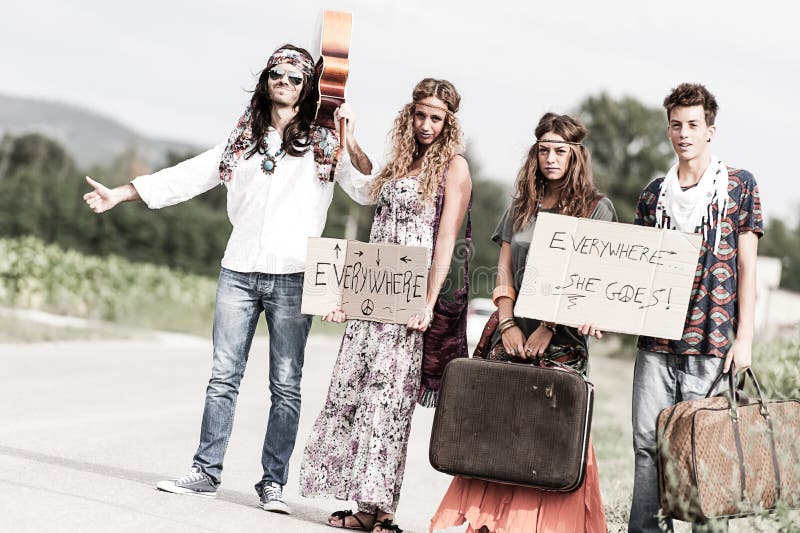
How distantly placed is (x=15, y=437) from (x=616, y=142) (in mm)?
60569

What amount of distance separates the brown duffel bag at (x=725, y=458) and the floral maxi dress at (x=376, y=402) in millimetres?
1301

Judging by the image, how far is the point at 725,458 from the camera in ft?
16.2

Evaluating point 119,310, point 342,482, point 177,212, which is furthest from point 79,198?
point 342,482

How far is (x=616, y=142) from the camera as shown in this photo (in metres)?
66.5

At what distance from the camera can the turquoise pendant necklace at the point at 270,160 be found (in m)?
6.08

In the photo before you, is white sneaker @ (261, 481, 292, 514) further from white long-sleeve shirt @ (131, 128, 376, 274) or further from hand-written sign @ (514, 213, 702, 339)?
hand-written sign @ (514, 213, 702, 339)

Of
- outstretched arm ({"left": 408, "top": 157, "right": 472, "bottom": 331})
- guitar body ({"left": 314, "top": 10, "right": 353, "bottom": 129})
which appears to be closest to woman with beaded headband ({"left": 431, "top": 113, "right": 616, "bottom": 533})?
outstretched arm ({"left": 408, "top": 157, "right": 472, "bottom": 331})

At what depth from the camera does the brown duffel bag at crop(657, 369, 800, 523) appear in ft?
16.0

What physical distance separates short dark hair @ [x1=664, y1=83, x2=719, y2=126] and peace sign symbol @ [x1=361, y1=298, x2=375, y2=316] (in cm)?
163

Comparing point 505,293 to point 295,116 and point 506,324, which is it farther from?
point 295,116

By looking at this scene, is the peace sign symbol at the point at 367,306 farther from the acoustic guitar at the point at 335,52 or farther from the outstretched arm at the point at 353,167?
the acoustic guitar at the point at 335,52

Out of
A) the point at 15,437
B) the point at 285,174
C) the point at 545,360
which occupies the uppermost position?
the point at 285,174

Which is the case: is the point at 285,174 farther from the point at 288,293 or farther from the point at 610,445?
the point at 610,445

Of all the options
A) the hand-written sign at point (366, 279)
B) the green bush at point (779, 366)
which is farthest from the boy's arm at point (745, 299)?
the green bush at point (779, 366)
